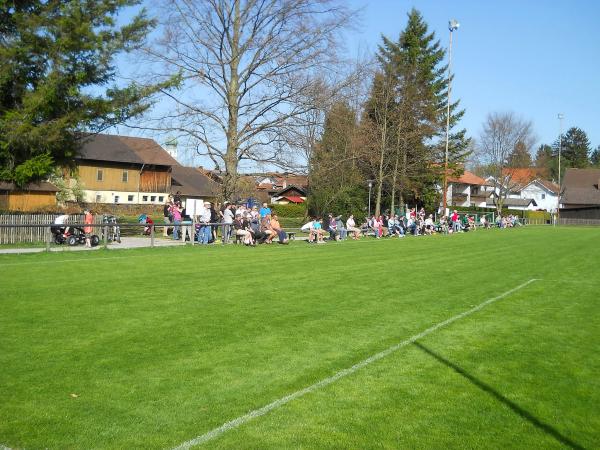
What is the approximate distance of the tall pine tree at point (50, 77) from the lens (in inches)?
783

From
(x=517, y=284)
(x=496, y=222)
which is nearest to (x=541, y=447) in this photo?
(x=517, y=284)

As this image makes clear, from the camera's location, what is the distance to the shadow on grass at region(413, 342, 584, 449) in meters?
4.98

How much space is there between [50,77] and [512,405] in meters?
19.0

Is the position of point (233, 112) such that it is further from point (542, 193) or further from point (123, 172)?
point (542, 193)

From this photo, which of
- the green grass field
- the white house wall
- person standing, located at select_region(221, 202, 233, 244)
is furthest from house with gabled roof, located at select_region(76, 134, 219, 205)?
the white house wall

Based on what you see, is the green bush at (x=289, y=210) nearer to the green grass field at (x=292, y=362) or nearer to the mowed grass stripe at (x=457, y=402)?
the green grass field at (x=292, y=362)

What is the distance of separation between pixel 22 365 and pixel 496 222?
61.6 m

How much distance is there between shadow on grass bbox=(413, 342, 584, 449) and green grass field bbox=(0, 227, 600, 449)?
21 millimetres

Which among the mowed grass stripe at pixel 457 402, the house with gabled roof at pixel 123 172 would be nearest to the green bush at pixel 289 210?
the house with gabled roof at pixel 123 172

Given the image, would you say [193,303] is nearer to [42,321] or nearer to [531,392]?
[42,321]

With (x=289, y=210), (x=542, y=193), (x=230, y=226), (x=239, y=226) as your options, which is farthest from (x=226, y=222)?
(x=542, y=193)

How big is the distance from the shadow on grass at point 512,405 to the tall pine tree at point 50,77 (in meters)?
16.7

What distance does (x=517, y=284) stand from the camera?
46.4 ft

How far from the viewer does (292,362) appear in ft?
22.4
